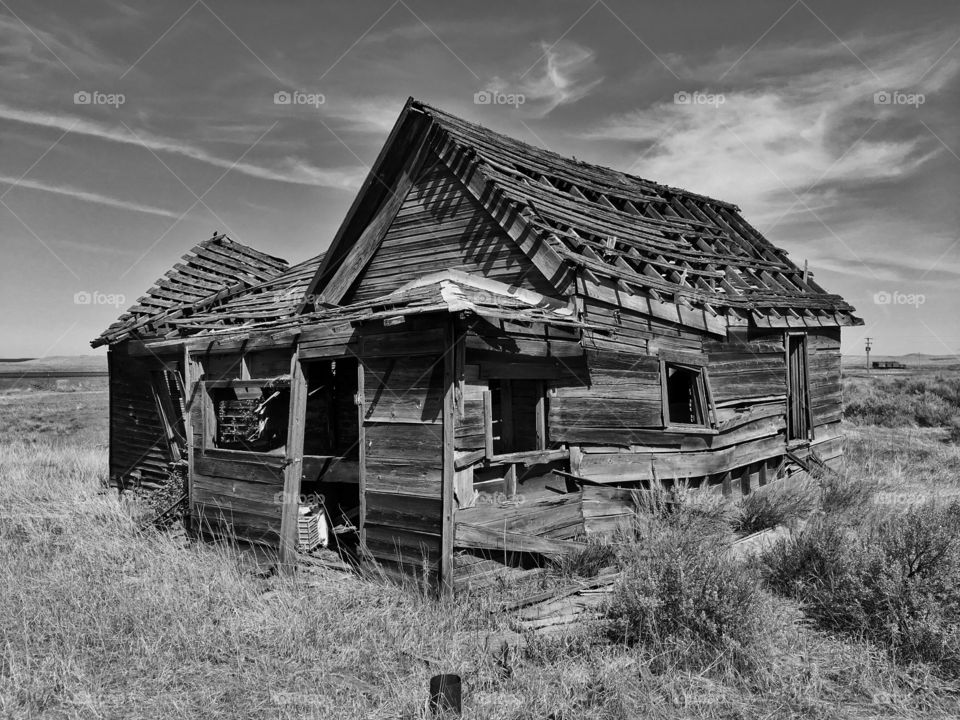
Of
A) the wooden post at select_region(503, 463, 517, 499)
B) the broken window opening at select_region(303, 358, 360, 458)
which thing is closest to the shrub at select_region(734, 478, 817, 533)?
the wooden post at select_region(503, 463, 517, 499)

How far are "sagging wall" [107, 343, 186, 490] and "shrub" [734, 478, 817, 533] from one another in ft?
29.9

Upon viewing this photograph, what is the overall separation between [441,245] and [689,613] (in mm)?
6147

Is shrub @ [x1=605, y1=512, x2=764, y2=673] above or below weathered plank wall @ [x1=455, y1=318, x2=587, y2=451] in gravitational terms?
below

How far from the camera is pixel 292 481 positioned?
7.37 metres

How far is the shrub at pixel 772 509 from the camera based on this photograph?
8539mm

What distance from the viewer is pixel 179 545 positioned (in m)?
7.98

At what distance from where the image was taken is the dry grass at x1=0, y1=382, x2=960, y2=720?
165 inches

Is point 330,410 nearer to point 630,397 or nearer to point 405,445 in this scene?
point 405,445

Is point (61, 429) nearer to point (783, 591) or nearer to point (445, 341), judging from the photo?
point (445, 341)

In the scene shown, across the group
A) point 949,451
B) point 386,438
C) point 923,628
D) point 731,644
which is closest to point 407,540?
point 386,438

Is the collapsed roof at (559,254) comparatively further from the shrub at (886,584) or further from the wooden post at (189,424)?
the shrub at (886,584)

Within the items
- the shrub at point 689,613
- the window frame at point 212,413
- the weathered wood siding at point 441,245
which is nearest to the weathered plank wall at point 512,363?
the weathered wood siding at point 441,245

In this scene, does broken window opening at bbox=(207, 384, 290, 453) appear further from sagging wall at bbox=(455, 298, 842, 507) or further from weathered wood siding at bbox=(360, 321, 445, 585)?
sagging wall at bbox=(455, 298, 842, 507)

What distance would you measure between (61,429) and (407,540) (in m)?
26.8
